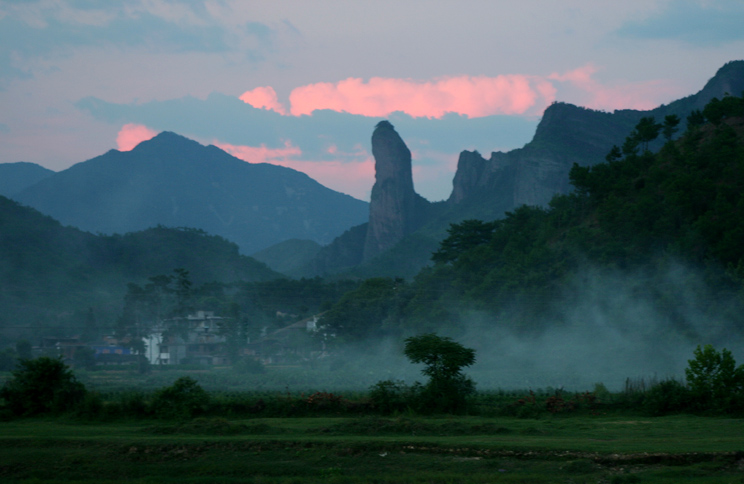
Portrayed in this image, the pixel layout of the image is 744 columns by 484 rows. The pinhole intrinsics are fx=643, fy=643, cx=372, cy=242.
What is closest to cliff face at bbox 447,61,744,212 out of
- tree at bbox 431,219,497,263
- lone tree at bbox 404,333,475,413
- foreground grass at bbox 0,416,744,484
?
tree at bbox 431,219,497,263

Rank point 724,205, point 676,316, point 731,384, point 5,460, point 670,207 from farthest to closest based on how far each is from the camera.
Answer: point 670,207 < point 724,205 < point 676,316 < point 731,384 < point 5,460

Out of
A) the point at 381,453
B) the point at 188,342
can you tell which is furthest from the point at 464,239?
the point at 381,453

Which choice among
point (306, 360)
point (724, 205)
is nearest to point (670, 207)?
point (724, 205)

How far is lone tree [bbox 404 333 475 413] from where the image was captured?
92.8ft

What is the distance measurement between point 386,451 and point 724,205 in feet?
204

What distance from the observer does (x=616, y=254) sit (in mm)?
71000

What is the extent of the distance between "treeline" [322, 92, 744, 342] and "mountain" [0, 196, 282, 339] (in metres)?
44.4

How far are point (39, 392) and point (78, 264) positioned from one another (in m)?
91.9

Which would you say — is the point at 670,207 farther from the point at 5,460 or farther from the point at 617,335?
the point at 5,460

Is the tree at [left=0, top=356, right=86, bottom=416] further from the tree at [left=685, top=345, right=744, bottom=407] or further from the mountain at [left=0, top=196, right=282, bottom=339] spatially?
the mountain at [left=0, top=196, right=282, bottom=339]

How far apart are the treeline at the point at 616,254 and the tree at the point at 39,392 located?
53367 millimetres

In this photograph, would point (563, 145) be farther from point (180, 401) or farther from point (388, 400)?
point (180, 401)

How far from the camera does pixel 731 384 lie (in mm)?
25453

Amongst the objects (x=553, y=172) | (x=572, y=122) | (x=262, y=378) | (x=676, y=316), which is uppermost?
(x=572, y=122)
